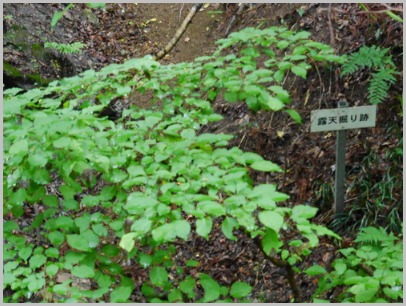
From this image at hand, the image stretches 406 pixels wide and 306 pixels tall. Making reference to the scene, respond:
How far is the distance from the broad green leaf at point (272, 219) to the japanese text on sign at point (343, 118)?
7.46 feet

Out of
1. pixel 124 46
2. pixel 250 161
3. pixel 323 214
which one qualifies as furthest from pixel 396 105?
pixel 124 46

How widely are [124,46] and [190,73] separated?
5462mm

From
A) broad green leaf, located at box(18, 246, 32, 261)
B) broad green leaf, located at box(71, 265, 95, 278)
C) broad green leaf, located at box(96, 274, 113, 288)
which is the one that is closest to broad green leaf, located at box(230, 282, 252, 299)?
broad green leaf, located at box(96, 274, 113, 288)

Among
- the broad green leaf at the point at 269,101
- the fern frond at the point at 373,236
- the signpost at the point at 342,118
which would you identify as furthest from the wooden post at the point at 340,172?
the broad green leaf at the point at 269,101

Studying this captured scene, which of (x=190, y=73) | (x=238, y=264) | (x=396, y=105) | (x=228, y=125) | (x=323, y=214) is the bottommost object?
(x=238, y=264)

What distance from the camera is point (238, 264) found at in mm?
5465

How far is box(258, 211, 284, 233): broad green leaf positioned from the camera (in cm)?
262

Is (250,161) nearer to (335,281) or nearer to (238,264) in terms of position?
(335,281)

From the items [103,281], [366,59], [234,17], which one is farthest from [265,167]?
[234,17]

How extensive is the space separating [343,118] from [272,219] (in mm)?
2417

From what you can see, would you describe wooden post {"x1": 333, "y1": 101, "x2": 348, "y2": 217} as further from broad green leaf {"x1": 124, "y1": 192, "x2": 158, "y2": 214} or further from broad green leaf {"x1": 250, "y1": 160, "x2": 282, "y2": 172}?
broad green leaf {"x1": 124, "y1": 192, "x2": 158, "y2": 214}

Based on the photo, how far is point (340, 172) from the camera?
500 centimetres

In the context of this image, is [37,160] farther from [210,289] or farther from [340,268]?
[340,268]

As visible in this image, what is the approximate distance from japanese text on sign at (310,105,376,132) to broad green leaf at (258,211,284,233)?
2.27 m
